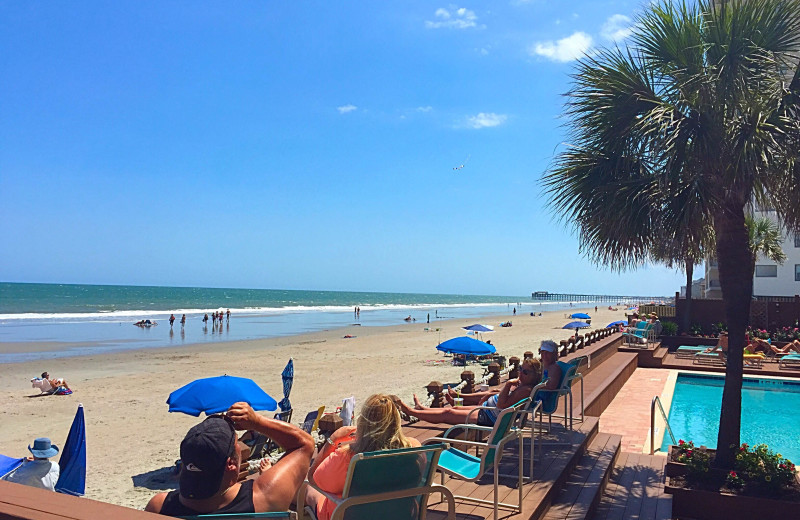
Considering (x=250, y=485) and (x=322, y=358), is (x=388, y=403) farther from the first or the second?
(x=322, y=358)

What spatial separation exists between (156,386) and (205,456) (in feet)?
50.2

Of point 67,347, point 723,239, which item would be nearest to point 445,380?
point 723,239

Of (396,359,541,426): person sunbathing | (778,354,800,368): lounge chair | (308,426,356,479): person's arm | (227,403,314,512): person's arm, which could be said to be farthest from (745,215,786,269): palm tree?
(227,403,314,512): person's arm

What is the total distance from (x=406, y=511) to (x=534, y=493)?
2121 millimetres

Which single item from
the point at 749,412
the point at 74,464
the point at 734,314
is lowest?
the point at 749,412

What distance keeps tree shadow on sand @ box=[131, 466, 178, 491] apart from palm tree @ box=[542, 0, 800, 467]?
249 inches

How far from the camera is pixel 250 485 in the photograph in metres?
2.75

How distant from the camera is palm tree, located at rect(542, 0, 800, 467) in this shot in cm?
521

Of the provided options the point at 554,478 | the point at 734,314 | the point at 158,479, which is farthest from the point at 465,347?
the point at 554,478

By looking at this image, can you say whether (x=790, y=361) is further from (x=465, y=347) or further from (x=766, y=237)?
(x=766, y=237)

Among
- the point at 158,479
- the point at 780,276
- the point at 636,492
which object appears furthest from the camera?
the point at 780,276

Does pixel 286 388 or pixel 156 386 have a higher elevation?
pixel 286 388

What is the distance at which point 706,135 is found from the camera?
5.27 meters

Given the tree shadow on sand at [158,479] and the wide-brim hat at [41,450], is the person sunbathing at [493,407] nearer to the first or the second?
the wide-brim hat at [41,450]
